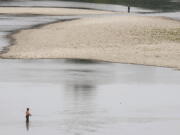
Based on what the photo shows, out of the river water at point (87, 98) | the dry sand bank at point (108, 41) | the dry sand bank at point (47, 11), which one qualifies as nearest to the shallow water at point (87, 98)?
the river water at point (87, 98)

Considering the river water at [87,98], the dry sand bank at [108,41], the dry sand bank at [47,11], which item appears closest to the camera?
the river water at [87,98]

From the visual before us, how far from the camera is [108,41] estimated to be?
61.5m

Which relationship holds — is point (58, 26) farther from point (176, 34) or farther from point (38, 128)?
point (38, 128)

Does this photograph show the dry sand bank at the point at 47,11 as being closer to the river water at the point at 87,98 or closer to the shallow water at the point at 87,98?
the river water at the point at 87,98

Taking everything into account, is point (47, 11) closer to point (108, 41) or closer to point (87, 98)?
point (108, 41)

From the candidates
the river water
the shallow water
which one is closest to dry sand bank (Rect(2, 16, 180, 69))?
the river water

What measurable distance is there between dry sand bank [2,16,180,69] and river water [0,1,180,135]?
9.20ft

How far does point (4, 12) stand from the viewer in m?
96.4

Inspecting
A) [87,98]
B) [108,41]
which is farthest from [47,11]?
[87,98]

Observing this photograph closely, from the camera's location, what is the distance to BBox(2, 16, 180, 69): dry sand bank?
54.9m

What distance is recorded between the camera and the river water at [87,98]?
102 ft

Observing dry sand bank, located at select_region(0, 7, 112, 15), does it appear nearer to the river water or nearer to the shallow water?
the river water

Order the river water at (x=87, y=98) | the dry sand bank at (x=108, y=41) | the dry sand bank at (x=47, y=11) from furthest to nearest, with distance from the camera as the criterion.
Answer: the dry sand bank at (x=47, y=11)
the dry sand bank at (x=108, y=41)
the river water at (x=87, y=98)

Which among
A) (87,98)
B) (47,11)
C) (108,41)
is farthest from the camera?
(47,11)
